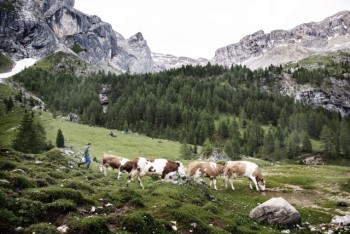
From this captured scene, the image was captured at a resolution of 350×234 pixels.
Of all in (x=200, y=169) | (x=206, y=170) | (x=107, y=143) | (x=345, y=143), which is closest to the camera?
(x=206, y=170)

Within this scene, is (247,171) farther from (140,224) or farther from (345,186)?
(140,224)

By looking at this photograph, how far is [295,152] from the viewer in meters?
145

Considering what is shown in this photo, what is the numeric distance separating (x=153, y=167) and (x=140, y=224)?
47.5 feet

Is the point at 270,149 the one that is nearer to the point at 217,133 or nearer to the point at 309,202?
the point at 217,133

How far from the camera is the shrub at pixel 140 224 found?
15866mm

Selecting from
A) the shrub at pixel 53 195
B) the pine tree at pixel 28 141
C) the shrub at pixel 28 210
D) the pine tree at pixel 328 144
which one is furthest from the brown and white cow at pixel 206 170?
the pine tree at pixel 328 144

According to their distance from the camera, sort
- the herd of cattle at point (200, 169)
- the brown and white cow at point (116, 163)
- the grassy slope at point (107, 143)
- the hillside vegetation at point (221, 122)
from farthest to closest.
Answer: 1. the hillside vegetation at point (221, 122)
2. the grassy slope at point (107, 143)
3. the brown and white cow at point (116, 163)
4. the herd of cattle at point (200, 169)

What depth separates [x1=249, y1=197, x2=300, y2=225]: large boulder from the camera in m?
21.8

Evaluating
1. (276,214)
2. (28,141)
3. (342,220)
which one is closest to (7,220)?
(276,214)

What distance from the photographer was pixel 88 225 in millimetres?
14484

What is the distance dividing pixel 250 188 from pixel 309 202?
227 inches

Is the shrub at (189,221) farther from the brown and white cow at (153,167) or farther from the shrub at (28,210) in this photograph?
the brown and white cow at (153,167)

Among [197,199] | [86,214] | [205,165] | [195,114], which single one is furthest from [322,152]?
[86,214]

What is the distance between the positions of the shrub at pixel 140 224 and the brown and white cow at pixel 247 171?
1783 centimetres
